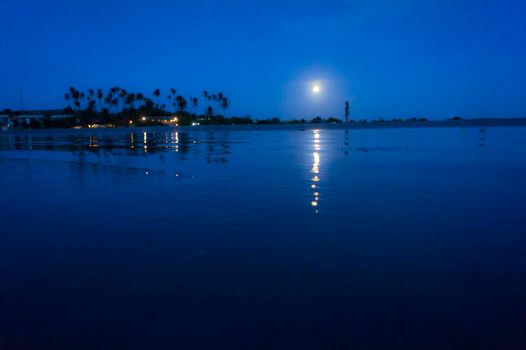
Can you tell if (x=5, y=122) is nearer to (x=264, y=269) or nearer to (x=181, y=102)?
(x=181, y=102)

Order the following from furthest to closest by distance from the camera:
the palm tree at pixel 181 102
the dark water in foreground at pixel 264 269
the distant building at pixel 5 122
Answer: the palm tree at pixel 181 102, the distant building at pixel 5 122, the dark water in foreground at pixel 264 269

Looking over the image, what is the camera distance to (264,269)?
267 inches

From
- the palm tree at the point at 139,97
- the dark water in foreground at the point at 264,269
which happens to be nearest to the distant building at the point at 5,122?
the palm tree at the point at 139,97

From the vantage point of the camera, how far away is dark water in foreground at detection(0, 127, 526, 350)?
4.85m

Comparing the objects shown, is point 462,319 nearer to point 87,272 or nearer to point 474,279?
point 474,279

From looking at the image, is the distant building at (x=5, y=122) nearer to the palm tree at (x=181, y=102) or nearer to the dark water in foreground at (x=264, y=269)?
the palm tree at (x=181, y=102)

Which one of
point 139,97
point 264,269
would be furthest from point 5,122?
point 264,269

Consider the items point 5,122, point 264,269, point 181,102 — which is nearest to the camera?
point 264,269

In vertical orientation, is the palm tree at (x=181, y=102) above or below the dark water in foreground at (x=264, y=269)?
above

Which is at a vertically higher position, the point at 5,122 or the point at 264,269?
the point at 5,122

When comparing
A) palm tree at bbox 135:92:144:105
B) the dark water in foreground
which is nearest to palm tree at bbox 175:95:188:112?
palm tree at bbox 135:92:144:105

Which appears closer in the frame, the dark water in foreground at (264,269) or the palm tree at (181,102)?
the dark water in foreground at (264,269)

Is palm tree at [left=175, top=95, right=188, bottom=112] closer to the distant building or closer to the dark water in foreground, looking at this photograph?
the distant building

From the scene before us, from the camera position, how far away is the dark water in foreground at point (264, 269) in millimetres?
4852
